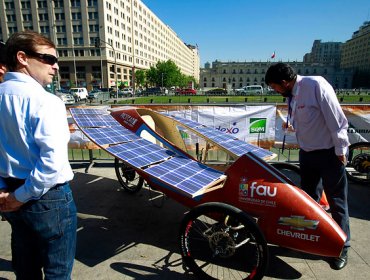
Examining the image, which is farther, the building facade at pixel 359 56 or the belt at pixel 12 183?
the building facade at pixel 359 56

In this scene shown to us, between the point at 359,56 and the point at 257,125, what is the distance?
15459 centimetres

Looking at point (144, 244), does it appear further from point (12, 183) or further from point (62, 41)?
point (62, 41)

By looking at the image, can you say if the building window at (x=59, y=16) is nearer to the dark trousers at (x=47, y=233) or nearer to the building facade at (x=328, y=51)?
the dark trousers at (x=47, y=233)

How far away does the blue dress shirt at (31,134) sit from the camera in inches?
57.9

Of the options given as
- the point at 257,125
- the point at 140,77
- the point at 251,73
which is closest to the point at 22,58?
the point at 257,125

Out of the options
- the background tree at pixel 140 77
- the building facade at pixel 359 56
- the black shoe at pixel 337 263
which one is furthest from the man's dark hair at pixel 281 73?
the building facade at pixel 359 56

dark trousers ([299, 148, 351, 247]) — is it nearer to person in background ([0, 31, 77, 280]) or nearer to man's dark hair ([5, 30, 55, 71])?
person in background ([0, 31, 77, 280])

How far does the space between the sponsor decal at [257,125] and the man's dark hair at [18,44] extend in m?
5.48

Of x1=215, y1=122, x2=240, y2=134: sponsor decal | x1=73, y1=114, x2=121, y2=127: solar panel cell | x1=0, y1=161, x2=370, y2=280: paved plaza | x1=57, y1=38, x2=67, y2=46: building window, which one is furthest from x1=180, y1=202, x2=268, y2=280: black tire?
x1=57, y1=38, x2=67, y2=46: building window

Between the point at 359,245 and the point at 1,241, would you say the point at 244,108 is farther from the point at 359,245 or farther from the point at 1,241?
the point at 1,241

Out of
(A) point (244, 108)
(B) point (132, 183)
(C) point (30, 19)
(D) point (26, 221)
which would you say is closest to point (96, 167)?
(B) point (132, 183)

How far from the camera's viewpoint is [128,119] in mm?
4379

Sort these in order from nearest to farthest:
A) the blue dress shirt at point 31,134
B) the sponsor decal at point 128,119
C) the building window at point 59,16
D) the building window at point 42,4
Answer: the blue dress shirt at point 31,134 → the sponsor decal at point 128,119 → the building window at point 42,4 → the building window at point 59,16

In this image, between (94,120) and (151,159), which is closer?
(151,159)
